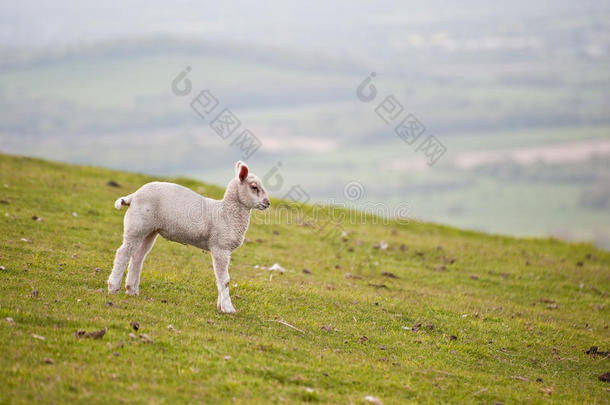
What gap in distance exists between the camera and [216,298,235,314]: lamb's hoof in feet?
43.3

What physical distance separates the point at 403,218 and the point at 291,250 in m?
11.1

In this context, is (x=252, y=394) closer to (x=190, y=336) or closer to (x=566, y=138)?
(x=190, y=336)

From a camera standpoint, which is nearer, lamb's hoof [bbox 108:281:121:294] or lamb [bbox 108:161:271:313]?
lamb [bbox 108:161:271:313]

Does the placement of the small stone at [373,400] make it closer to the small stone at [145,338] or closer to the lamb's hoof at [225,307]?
the small stone at [145,338]

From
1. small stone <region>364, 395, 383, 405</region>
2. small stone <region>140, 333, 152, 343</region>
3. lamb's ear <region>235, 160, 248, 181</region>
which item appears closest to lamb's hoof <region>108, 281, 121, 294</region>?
small stone <region>140, 333, 152, 343</region>

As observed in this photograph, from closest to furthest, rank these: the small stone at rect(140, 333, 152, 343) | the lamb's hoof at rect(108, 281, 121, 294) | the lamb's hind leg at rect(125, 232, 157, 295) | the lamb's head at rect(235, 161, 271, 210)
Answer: the small stone at rect(140, 333, 152, 343) < the lamb's hoof at rect(108, 281, 121, 294) < the lamb's hind leg at rect(125, 232, 157, 295) < the lamb's head at rect(235, 161, 271, 210)

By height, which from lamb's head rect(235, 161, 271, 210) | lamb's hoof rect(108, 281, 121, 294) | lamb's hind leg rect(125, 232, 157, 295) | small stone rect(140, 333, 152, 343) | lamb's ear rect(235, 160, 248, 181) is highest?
lamb's ear rect(235, 160, 248, 181)

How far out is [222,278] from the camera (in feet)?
43.0

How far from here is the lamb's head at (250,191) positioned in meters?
13.2

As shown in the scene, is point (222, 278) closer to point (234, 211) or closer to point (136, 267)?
point (234, 211)

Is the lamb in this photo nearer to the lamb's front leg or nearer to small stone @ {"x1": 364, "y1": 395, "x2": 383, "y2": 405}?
the lamb's front leg

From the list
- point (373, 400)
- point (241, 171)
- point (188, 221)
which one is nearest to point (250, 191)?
point (241, 171)

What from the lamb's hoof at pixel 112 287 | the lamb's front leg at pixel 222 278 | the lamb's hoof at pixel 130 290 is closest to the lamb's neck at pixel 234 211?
the lamb's front leg at pixel 222 278

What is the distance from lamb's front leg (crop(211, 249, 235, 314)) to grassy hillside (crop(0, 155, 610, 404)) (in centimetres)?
26
